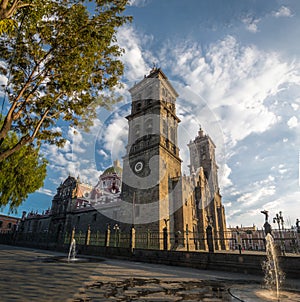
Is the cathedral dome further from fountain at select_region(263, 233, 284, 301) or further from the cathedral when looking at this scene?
fountain at select_region(263, 233, 284, 301)

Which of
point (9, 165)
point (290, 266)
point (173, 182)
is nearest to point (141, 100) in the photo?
point (173, 182)

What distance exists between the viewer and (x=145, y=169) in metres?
24.9

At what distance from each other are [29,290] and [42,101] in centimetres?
714

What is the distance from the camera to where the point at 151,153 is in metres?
25.1

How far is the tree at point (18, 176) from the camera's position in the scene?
14.2m

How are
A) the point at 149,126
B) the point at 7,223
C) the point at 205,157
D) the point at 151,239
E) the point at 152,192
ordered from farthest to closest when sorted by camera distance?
1. the point at 7,223
2. the point at 205,157
3. the point at 149,126
4. the point at 152,192
5. the point at 151,239

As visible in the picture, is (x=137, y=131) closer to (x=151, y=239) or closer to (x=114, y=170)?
(x=151, y=239)

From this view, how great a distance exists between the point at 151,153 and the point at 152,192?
16.3 feet

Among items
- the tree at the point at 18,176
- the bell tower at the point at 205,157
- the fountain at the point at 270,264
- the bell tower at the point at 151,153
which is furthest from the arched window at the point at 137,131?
the fountain at the point at 270,264

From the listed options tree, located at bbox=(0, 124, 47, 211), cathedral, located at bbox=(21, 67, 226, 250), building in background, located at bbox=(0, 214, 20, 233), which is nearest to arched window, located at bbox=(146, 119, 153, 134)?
cathedral, located at bbox=(21, 67, 226, 250)

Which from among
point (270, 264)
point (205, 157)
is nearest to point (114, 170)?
point (205, 157)

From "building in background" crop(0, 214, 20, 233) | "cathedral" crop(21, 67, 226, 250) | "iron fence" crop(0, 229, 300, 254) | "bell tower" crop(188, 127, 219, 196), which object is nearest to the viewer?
"iron fence" crop(0, 229, 300, 254)

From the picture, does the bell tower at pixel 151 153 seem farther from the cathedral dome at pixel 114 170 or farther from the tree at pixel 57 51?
the cathedral dome at pixel 114 170

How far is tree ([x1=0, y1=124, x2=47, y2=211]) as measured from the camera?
1419 centimetres
